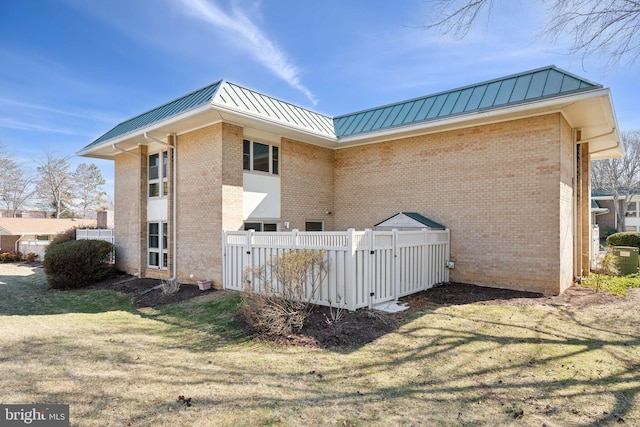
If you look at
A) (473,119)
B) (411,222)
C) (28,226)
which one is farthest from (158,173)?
(28,226)

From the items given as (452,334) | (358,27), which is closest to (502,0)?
(358,27)

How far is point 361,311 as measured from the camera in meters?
7.56

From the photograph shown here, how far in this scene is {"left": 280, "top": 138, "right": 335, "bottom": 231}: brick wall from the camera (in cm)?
1284

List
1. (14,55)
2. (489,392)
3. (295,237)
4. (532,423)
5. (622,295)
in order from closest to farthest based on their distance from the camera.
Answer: (532,423), (489,392), (295,237), (622,295), (14,55)

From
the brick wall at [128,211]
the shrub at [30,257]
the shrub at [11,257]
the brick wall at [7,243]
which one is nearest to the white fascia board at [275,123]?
the brick wall at [128,211]

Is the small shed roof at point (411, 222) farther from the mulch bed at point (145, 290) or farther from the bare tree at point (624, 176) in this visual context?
the bare tree at point (624, 176)

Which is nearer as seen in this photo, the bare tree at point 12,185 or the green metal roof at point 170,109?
the green metal roof at point 170,109

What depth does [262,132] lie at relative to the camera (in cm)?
1202

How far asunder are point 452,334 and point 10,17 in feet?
45.1

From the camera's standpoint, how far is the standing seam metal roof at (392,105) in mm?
9531

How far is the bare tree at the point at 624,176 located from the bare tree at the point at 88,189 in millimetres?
64240

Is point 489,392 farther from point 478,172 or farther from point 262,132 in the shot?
point 262,132

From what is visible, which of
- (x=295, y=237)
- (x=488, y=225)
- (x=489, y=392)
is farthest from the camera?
Answer: (x=488, y=225)

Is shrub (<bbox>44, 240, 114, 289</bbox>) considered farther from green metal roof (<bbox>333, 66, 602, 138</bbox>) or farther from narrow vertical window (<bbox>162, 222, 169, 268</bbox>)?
green metal roof (<bbox>333, 66, 602, 138</bbox>)
